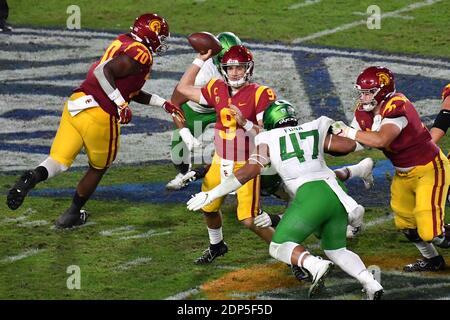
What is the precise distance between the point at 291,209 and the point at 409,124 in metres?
1.32

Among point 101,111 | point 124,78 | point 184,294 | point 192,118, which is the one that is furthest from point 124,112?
point 184,294

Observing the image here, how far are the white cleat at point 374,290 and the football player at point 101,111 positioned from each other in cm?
290

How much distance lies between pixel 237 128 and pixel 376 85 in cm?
114

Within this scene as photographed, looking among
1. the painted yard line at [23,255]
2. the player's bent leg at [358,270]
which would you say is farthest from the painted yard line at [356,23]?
the player's bent leg at [358,270]

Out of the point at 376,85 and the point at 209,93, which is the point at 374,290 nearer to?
the point at 376,85

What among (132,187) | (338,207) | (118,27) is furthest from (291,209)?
(118,27)

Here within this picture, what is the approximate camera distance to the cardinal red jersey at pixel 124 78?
10.5m

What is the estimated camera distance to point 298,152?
880cm

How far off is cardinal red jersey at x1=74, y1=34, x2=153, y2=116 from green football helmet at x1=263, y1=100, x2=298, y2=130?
183 cm

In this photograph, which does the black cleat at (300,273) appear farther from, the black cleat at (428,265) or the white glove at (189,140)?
the white glove at (189,140)

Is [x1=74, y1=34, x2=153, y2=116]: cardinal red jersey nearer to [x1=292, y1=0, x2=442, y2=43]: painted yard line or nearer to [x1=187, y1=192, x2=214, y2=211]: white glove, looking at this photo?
[x1=187, y1=192, x2=214, y2=211]: white glove

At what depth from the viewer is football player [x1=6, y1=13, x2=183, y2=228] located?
10414 millimetres

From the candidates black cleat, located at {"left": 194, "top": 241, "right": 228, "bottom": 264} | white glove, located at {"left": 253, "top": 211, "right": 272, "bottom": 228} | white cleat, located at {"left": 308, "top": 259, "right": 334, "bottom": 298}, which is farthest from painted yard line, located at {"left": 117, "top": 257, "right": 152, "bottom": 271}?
white cleat, located at {"left": 308, "top": 259, "right": 334, "bottom": 298}

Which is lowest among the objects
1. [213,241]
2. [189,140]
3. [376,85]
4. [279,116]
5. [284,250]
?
[213,241]
